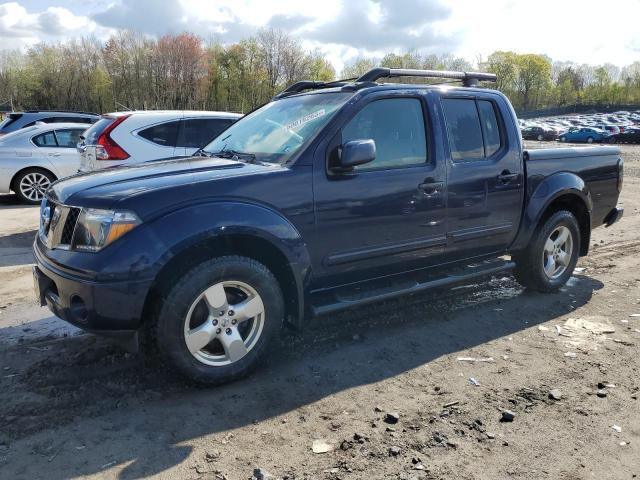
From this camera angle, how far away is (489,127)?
495cm

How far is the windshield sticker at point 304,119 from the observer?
4.09m

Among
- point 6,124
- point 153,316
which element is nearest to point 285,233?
point 153,316

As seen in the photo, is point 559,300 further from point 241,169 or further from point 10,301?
point 10,301

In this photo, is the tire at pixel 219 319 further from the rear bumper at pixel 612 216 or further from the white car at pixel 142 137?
the white car at pixel 142 137

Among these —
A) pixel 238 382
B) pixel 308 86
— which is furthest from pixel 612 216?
pixel 238 382

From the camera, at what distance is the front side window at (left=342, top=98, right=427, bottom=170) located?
161 inches

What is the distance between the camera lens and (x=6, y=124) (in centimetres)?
1374

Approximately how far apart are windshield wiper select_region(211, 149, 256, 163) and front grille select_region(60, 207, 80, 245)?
123 cm

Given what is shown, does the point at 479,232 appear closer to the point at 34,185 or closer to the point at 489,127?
the point at 489,127

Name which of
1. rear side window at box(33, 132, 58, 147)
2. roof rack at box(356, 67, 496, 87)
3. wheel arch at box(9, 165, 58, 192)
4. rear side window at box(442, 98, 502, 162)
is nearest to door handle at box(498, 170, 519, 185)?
rear side window at box(442, 98, 502, 162)

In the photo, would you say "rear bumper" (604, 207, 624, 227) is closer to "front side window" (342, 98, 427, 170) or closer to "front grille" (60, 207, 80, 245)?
"front side window" (342, 98, 427, 170)

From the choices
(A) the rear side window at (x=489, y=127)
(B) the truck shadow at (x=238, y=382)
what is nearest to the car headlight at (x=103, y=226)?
(B) the truck shadow at (x=238, y=382)

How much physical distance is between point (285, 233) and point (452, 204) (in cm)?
161

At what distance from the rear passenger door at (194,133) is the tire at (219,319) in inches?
202
